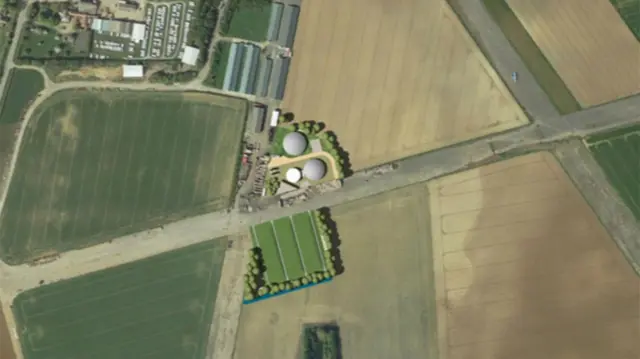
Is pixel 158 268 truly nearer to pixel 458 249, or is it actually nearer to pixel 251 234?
pixel 251 234

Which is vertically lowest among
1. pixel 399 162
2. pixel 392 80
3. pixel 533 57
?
pixel 399 162

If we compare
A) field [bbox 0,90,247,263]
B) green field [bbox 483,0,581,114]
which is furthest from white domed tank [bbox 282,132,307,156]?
green field [bbox 483,0,581,114]

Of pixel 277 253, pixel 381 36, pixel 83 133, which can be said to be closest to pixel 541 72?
pixel 381 36

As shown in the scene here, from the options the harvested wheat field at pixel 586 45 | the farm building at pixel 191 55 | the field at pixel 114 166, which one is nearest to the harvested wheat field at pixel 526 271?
the harvested wheat field at pixel 586 45

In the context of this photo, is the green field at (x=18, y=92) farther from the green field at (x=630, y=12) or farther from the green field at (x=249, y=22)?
the green field at (x=630, y=12)

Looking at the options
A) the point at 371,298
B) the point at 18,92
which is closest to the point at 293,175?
the point at 371,298

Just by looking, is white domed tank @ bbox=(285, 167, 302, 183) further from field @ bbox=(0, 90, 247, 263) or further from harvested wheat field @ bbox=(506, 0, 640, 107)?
harvested wheat field @ bbox=(506, 0, 640, 107)

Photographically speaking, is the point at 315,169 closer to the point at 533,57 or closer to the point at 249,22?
the point at 249,22
